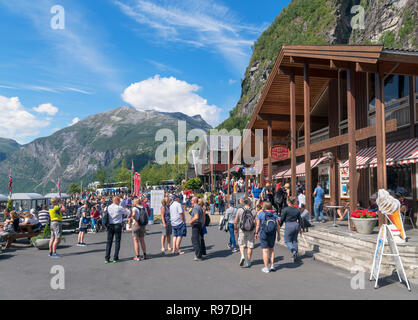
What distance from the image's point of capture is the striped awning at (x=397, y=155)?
10.1 m

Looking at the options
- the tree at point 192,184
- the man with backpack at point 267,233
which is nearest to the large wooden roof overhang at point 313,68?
the man with backpack at point 267,233

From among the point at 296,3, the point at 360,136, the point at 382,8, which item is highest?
the point at 296,3

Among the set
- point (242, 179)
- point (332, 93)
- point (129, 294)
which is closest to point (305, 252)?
point (129, 294)

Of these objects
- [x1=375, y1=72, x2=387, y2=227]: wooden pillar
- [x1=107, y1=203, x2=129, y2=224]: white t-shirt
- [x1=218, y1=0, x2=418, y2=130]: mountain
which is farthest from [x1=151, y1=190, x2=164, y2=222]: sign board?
[x1=218, y1=0, x2=418, y2=130]: mountain

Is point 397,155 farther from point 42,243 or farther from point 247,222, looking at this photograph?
point 42,243

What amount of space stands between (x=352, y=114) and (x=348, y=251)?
4.61 m

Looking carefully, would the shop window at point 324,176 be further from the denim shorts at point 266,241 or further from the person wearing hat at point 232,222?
the denim shorts at point 266,241

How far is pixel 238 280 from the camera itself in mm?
7023

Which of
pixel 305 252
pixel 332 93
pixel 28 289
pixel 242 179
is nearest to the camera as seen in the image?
pixel 28 289

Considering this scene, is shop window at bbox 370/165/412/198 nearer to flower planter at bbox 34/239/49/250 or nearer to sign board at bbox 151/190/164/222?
flower planter at bbox 34/239/49/250

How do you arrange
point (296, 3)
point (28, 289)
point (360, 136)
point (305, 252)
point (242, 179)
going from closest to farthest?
point (28, 289)
point (305, 252)
point (360, 136)
point (242, 179)
point (296, 3)

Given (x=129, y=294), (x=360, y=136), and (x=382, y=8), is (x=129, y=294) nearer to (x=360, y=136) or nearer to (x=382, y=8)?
(x=360, y=136)

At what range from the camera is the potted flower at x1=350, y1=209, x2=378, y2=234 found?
8992mm

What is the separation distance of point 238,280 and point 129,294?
227cm
